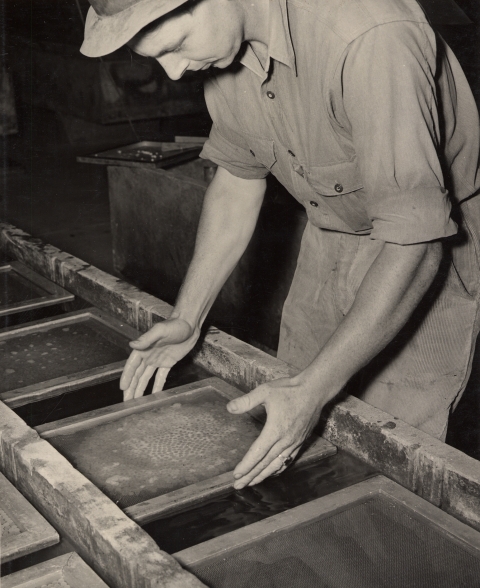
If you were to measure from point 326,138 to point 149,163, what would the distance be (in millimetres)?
3091

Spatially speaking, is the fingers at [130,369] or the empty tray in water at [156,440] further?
the fingers at [130,369]

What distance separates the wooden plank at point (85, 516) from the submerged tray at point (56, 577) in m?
0.04

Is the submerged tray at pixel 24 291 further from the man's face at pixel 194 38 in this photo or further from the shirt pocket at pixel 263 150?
the man's face at pixel 194 38

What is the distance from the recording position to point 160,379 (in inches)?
81.0

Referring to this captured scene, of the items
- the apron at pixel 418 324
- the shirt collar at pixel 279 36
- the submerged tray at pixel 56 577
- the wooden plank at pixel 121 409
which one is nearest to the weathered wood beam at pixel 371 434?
the wooden plank at pixel 121 409

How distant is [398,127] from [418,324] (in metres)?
0.76

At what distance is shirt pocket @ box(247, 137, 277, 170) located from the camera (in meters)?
1.95

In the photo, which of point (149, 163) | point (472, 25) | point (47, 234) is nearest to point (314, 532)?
point (149, 163)

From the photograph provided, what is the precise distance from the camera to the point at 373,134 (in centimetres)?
147

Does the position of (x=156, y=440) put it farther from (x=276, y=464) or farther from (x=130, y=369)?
(x=276, y=464)

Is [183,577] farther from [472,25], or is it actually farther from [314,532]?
[472,25]

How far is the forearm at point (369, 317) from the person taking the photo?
1.52m

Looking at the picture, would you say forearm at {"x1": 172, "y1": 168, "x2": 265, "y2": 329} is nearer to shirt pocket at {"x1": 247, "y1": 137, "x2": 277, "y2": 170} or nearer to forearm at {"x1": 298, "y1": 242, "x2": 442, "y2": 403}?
shirt pocket at {"x1": 247, "y1": 137, "x2": 277, "y2": 170}

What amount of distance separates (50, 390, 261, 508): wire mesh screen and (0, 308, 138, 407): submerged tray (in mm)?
290
